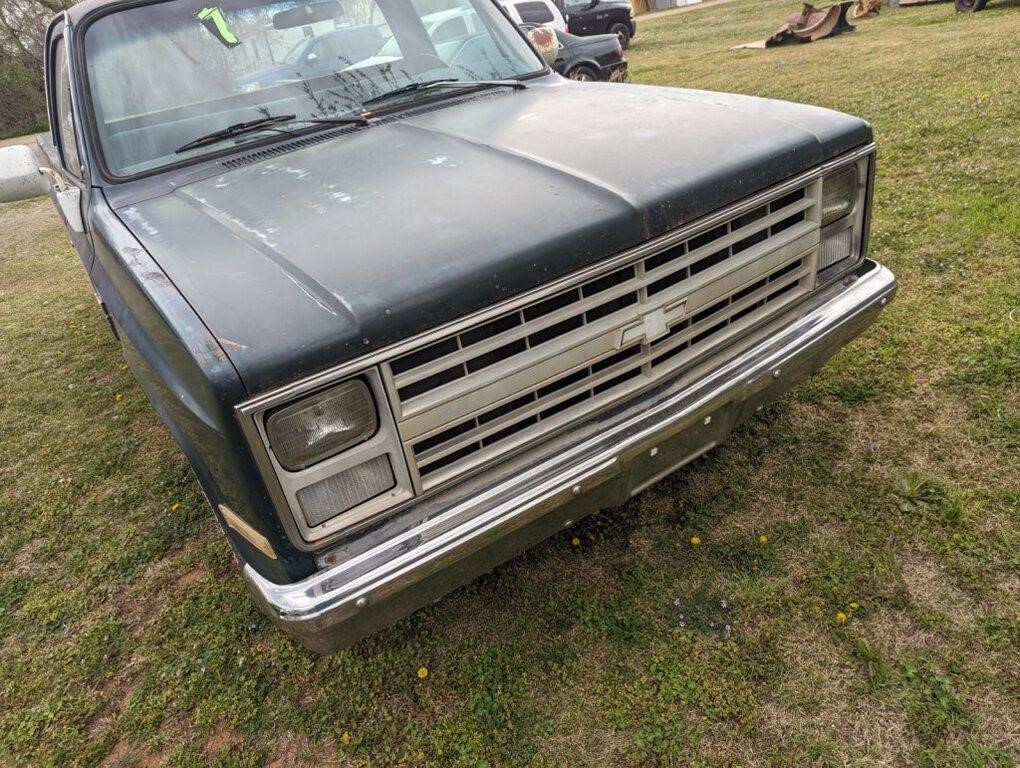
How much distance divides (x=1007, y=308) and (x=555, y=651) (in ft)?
9.44

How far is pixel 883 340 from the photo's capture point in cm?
342

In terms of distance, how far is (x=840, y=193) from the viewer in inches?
94.8

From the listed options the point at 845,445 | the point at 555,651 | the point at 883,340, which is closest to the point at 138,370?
the point at 555,651

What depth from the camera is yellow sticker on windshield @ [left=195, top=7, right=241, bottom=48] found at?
8.94 feet

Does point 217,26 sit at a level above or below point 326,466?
above

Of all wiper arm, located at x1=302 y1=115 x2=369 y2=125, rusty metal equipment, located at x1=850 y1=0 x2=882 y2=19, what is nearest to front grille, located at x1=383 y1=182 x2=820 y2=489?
wiper arm, located at x1=302 y1=115 x2=369 y2=125

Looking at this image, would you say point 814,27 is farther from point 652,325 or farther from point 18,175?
→ point 18,175

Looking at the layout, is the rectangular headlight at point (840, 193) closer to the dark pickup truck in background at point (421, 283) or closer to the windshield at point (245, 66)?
the dark pickup truck in background at point (421, 283)

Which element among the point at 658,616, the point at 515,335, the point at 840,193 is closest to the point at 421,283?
the point at 515,335

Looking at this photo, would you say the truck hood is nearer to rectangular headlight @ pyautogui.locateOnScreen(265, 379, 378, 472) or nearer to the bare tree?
rectangular headlight @ pyautogui.locateOnScreen(265, 379, 378, 472)

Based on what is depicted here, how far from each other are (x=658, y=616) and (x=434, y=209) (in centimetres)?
149

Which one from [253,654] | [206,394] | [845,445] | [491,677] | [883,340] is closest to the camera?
[206,394]

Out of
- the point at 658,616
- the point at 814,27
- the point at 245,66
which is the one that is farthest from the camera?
the point at 814,27

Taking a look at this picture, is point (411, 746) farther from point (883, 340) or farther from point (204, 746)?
point (883, 340)
